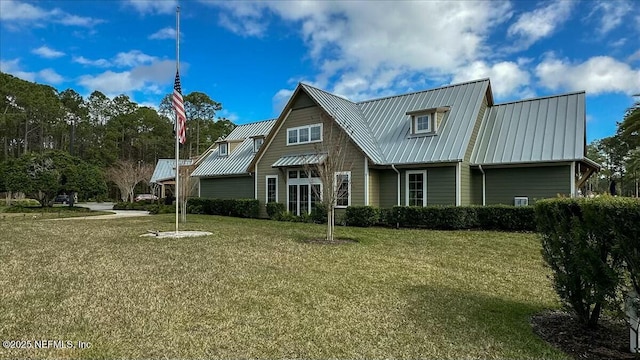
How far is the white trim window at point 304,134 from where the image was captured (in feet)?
62.1

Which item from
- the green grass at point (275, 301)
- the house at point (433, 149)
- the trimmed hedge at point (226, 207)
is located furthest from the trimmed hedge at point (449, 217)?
the trimmed hedge at point (226, 207)

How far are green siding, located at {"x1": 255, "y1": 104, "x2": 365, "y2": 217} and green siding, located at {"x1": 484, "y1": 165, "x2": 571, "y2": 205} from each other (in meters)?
5.54

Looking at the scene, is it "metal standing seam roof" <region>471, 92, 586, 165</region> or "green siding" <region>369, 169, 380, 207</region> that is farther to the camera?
"green siding" <region>369, 169, 380, 207</region>

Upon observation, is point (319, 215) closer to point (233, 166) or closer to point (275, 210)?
point (275, 210)

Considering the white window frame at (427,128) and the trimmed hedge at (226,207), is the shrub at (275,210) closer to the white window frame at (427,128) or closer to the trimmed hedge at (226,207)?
the trimmed hedge at (226,207)

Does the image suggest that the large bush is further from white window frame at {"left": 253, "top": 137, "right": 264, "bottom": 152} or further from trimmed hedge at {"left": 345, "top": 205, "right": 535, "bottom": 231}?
white window frame at {"left": 253, "top": 137, "right": 264, "bottom": 152}

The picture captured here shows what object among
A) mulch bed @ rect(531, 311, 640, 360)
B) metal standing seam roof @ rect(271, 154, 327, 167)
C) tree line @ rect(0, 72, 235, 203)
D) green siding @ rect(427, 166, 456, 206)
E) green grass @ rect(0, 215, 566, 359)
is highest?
tree line @ rect(0, 72, 235, 203)

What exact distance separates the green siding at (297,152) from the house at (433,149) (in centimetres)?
5

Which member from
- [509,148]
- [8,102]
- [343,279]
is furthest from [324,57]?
[8,102]

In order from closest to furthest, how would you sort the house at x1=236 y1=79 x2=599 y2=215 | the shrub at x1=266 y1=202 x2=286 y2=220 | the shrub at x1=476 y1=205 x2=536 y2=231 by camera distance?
the shrub at x1=476 y1=205 x2=536 y2=231
the house at x1=236 y1=79 x2=599 y2=215
the shrub at x1=266 y1=202 x2=286 y2=220

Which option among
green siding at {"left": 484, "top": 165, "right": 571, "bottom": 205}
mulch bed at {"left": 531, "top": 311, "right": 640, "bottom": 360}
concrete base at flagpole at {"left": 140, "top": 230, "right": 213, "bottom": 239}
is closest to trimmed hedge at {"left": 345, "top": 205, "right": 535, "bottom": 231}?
green siding at {"left": 484, "top": 165, "right": 571, "bottom": 205}

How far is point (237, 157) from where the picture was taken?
2539 cm

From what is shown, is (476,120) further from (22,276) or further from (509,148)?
(22,276)

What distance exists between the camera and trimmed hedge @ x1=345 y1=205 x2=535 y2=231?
45.2ft
